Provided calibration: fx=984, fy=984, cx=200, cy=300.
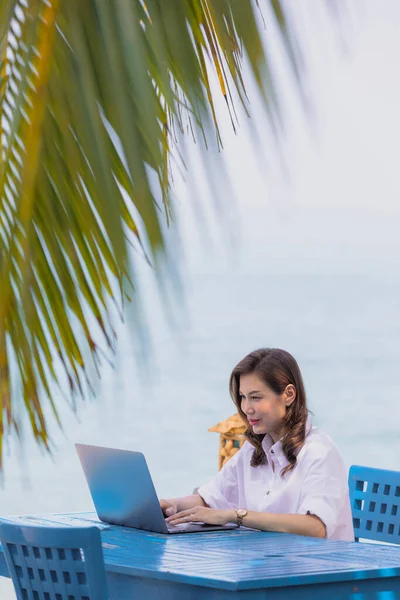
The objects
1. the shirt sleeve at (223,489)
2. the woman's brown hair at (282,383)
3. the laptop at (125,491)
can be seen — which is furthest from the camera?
the shirt sleeve at (223,489)

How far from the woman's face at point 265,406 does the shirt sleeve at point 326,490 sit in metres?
0.25

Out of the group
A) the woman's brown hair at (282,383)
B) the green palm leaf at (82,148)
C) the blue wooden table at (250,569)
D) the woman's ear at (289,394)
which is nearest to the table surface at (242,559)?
the blue wooden table at (250,569)

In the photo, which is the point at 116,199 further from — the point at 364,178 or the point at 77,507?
the point at 77,507

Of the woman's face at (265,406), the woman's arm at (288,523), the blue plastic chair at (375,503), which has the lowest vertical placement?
the blue plastic chair at (375,503)

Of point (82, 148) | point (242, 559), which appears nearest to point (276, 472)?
point (242, 559)

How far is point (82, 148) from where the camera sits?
0.50 m

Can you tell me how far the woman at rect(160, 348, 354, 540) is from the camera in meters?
3.09

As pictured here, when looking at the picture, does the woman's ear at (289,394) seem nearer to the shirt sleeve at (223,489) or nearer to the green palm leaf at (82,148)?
the shirt sleeve at (223,489)

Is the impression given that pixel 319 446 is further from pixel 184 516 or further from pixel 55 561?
pixel 55 561

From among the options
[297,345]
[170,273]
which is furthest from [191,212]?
[297,345]

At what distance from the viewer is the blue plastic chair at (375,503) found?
3.50 meters

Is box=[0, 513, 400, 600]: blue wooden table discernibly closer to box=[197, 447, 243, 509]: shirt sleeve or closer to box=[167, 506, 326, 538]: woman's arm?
box=[167, 506, 326, 538]: woman's arm

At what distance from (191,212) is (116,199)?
76mm

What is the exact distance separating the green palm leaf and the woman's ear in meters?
2.92
